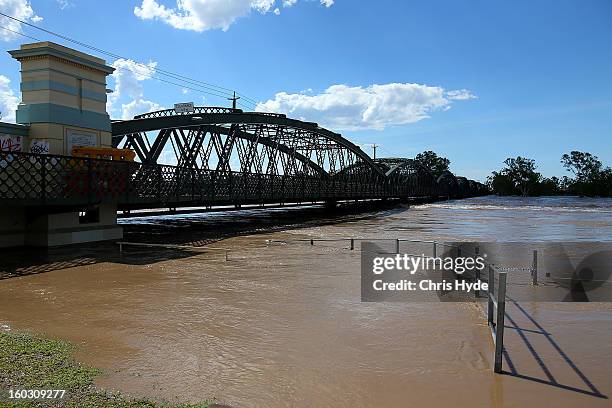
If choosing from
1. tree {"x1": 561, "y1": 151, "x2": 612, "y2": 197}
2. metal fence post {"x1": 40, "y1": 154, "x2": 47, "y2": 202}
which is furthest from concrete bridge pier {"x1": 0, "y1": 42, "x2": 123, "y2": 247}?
tree {"x1": 561, "y1": 151, "x2": 612, "y2": 197}

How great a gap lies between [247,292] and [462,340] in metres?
5.55

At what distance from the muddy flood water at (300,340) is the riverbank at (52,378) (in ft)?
0.86

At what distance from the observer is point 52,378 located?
5879 mm

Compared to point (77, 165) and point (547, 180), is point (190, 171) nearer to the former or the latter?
point (77, 165)

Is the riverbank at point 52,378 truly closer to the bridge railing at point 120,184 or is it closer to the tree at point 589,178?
the bridge railing at point 120,184

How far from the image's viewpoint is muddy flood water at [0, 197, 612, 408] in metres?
5.93

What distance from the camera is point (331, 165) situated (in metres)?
58.7

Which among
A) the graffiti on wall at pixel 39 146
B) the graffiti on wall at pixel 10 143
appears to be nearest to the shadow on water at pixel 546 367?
the graffiti on wall at pixel 39 146

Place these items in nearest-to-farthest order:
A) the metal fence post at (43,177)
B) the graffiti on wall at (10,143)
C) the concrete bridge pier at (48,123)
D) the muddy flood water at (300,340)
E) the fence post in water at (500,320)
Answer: the muddy flood water at (300,340)
the fence post in water at (500,320)
the metal fence post at (43,177)
the graffiti on wall at (10,143)
the concrete bridge pier at (48,123)

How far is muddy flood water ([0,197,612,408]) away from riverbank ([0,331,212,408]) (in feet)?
0.86

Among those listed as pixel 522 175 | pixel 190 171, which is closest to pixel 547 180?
pixel 522 175

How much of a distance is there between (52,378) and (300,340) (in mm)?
3691

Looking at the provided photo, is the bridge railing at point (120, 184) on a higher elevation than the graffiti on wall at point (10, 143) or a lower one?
lower

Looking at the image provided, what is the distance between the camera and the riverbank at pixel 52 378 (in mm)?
5246
